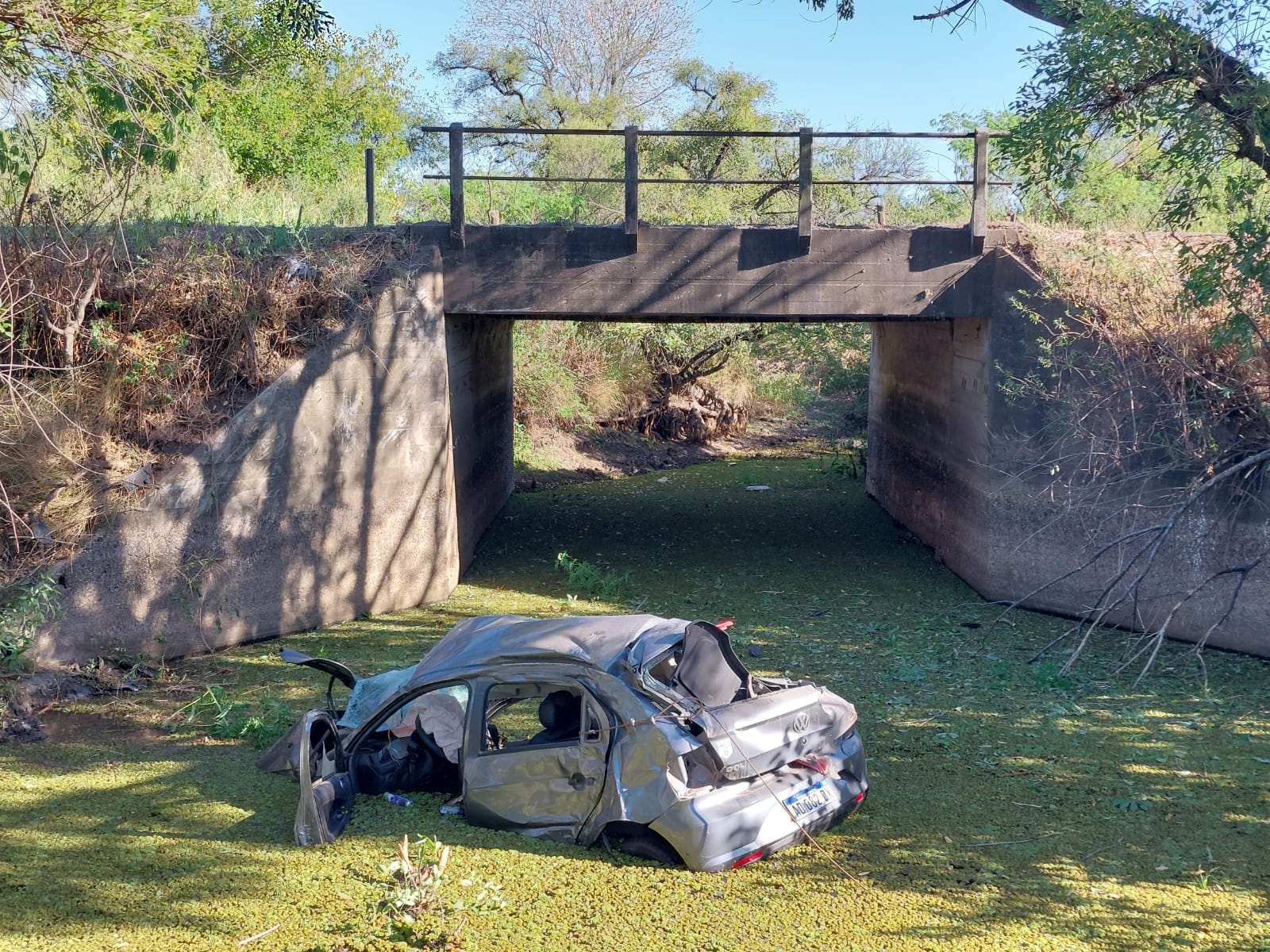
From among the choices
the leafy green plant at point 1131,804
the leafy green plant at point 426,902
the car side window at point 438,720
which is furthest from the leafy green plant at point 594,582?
the leafy green plant at point 426,902

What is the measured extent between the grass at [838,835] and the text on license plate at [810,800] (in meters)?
0.30

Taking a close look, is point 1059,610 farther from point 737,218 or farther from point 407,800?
point 737,218

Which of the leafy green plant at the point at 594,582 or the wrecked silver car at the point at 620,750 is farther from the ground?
the wrecked silver car at the point at 620,750

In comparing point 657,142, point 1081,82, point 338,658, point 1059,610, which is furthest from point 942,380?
point 657,142

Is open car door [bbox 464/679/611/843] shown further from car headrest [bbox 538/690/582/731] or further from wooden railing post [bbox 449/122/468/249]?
wooden railing post [bbox 449/122/468/249]

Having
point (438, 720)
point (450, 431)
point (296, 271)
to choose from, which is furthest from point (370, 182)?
point (438, 720)

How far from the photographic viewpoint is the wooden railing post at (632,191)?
38.1ft

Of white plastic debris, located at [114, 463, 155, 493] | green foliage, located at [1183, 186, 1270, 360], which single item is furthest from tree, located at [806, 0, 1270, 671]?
white plastic debris, located at [114, 463, 155, 493]

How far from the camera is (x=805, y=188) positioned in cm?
1173

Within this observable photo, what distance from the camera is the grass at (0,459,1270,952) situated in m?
5.18

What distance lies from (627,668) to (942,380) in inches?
369

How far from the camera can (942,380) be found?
13781mm

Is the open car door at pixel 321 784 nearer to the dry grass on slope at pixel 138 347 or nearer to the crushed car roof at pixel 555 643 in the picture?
the crushed car roof at pixel 555 643

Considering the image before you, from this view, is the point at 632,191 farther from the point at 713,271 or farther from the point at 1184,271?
the point at 1184,271
